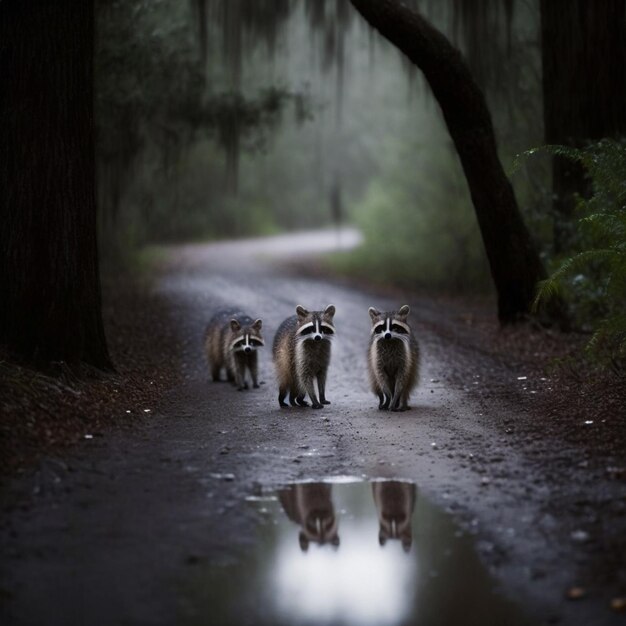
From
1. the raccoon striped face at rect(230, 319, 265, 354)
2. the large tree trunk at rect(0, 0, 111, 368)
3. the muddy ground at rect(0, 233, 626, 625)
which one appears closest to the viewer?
the muddy ground at rect(0, 233, 626, 625)

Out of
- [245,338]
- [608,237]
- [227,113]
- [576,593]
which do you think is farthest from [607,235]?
[227,113]

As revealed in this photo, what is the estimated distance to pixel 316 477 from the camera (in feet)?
23.9

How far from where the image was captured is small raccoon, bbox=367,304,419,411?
33.1ft

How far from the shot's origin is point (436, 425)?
9.13m

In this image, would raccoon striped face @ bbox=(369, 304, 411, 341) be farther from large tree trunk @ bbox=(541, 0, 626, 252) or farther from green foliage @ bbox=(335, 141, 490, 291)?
green foliage @ bbox=(335, 141, 490, 291)

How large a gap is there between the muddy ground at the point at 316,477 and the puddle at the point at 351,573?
0.14 metres

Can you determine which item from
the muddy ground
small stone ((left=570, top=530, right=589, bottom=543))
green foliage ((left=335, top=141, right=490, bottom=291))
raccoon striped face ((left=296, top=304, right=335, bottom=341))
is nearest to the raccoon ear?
the muddy ground

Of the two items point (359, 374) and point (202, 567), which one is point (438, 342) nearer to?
point (359, 374)

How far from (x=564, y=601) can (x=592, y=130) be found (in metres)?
11.1

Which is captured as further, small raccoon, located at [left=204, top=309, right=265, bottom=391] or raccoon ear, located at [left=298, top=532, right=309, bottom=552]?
small raccoon, located at [left=204, top=309, right=265, bottom=391]

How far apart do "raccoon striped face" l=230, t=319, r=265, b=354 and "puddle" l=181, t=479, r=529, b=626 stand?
472 centimetres

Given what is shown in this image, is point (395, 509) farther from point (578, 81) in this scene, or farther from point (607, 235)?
point (578, 81)

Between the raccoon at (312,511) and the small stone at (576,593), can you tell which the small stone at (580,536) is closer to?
the small stone at (576,593)

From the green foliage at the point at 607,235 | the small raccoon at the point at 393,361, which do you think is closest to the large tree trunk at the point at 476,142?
the green foliage at the point at 607,235
